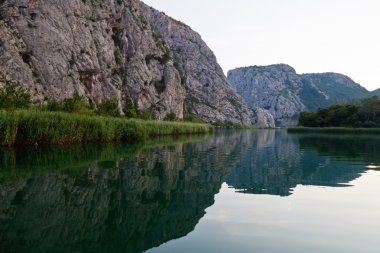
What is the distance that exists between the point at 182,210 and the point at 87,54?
8768 centimetres

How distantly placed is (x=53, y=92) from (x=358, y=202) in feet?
248

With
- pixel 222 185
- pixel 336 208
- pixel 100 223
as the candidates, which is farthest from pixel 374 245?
pixel 222 185

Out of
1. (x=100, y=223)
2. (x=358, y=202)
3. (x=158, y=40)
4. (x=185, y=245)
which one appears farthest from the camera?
(x=158, y=40)

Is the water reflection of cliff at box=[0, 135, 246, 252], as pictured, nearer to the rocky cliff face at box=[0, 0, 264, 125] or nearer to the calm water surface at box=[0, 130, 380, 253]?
the calm water surface at box=[0, 130, 380, 253]

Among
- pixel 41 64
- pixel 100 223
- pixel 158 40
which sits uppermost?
pixel 158 40

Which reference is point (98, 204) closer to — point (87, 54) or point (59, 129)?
point (59, 129)

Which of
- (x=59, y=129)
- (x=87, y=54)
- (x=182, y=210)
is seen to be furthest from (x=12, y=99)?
(x=87, y=54)

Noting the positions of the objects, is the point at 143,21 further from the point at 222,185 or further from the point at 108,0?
the point at 222,185

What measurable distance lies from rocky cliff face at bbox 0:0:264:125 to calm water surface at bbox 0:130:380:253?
5977 cm

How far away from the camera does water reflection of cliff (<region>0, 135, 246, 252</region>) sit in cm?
1021

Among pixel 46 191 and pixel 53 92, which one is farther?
pixel 53 92

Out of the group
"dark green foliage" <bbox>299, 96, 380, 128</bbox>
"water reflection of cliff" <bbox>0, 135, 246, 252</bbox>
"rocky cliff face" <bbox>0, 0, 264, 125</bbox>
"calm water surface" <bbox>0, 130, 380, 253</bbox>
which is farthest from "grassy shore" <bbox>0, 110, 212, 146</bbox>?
"dark green foliage" <bbox>299, 96, 380, 128</bbox>

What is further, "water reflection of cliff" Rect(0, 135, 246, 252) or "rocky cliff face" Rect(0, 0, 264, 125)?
"rocky cliff face" Rect(0, 0, 264, 125)

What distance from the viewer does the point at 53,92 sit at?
80625 millimetres
